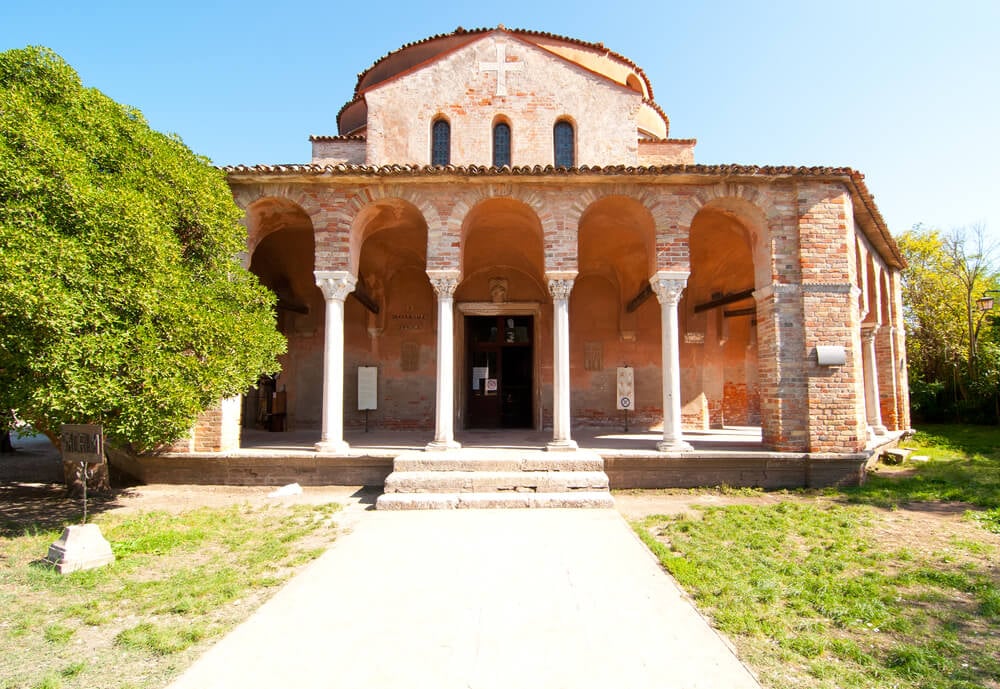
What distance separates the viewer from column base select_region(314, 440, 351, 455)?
8.91m

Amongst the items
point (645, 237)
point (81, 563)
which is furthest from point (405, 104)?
point (81, 563)

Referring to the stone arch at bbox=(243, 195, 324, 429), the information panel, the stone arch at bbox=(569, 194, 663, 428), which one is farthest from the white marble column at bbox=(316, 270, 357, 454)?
the stone arch at bbox=(569, 194, 663, 428)

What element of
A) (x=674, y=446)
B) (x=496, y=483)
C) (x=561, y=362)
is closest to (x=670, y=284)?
(x=561, y=362)

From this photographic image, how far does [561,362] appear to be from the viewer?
9.28 metres

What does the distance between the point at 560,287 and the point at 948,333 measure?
20.3 m

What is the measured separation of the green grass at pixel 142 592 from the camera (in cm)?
334

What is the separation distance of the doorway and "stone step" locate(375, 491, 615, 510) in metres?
7.01

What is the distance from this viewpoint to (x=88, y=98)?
6422 millimetres

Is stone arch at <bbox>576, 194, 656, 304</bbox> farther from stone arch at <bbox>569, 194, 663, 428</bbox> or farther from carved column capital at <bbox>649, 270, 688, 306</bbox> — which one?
carved column capital at <bbox>649, 270, 688, 306</bbox>

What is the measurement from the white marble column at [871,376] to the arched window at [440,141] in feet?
38.4

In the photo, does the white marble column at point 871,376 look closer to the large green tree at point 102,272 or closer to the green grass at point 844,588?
the green grass at point 844,588

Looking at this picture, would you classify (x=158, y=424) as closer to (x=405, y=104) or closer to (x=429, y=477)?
(x=429, y=477)

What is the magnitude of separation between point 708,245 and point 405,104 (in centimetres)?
845

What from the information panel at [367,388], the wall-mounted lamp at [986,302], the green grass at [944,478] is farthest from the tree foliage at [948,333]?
the information panel at [367,388]
